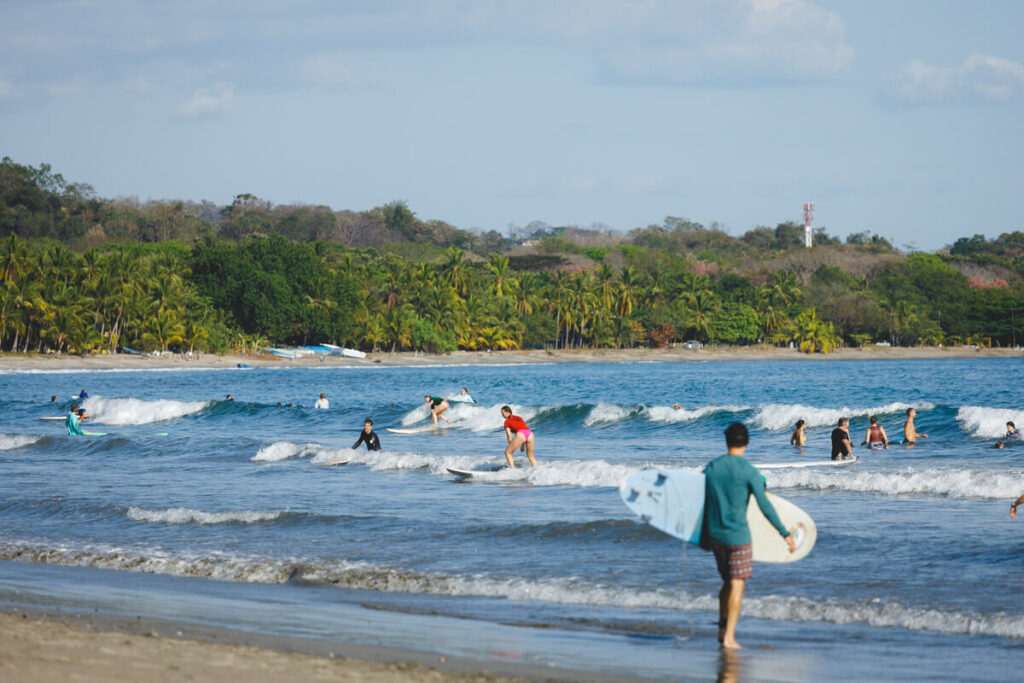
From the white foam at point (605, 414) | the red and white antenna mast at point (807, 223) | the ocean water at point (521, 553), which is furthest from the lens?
the red and white antenna mast at point (807, 223)

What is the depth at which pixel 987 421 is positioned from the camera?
26.4m

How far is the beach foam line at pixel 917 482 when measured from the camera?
15557 mm

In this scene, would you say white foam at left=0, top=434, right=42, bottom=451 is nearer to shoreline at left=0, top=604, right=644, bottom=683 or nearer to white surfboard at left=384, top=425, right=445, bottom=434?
white surfboard at left=384, top=425, right=445, bottom=434

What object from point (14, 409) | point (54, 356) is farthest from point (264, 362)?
point (14, 409)

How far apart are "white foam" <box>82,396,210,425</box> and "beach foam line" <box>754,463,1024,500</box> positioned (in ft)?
87.2

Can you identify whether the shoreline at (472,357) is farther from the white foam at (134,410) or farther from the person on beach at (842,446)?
the person on beach at (842,446)

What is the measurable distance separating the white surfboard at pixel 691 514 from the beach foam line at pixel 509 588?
755 millimetres

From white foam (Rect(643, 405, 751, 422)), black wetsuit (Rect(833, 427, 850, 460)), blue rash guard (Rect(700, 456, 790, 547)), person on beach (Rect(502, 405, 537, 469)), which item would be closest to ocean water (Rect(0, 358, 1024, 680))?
black wetsuit (Rect(833, 427, 850, 460))

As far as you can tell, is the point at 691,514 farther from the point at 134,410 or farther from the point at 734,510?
the point at 134,410

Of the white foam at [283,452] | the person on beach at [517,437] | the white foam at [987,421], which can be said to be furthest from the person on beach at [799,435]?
the white foam at [283,452]

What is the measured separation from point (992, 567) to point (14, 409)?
3814cm

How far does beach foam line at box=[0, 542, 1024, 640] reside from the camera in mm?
8594

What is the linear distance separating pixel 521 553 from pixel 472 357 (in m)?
96.1

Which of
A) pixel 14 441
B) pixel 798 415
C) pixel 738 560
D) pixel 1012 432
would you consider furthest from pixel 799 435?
pixel 14 441
